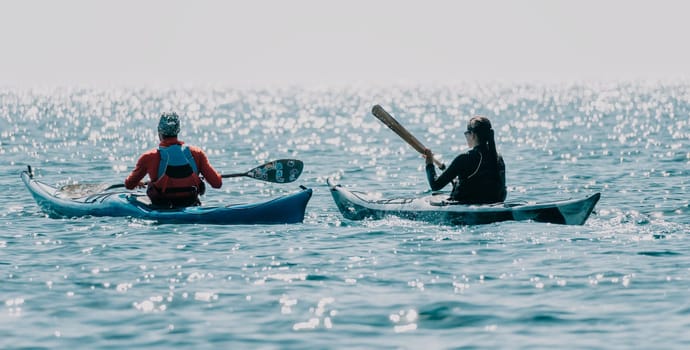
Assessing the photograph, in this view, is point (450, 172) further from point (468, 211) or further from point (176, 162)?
point (176, 162)

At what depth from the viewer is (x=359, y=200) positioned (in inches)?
627

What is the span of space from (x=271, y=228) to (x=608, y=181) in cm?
1044

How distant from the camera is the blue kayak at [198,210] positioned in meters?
14.8

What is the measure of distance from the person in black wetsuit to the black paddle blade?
9.06 feet

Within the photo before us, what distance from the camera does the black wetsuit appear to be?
14180mm

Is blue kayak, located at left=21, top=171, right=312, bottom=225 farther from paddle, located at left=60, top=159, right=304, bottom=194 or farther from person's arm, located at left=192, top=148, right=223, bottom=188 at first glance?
paddle, located at left=60, top=159, right=304, bottom=194

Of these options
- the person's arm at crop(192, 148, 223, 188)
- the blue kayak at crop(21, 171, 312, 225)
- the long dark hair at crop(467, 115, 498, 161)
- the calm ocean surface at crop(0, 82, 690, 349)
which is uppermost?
the long dark hair at crop(467, 115, 498, 161)

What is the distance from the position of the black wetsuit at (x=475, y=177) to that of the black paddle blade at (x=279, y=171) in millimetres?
2924

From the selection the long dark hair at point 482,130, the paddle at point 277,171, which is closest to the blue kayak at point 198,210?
the paddle at point 277,171

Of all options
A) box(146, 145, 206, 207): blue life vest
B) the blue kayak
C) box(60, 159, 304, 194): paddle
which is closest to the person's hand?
the blue kayak

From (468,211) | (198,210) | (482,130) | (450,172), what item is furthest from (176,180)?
(482,130)

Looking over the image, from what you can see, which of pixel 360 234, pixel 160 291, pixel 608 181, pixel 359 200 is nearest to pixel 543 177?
pixel 608 181

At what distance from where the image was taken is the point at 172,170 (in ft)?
47.8

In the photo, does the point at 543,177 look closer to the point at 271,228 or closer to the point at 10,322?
the point at 271,228
